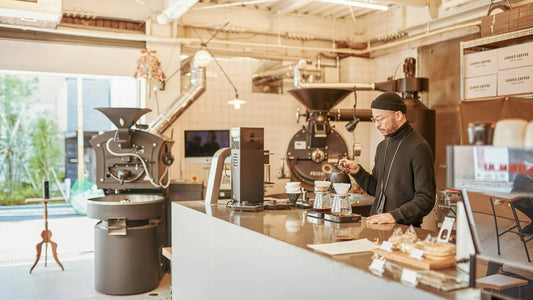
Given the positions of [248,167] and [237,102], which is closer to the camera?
[248,167]

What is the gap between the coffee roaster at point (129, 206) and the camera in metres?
5.04

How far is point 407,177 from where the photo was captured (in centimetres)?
330

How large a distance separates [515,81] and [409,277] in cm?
374

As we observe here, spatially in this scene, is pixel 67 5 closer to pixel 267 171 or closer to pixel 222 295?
pixel 267 171

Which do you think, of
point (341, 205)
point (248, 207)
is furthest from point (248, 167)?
point (341, 205)

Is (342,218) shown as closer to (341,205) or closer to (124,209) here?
(341,205)

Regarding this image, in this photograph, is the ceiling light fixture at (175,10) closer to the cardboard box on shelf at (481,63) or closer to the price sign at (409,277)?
the cardboard box on shelf at (481,63)

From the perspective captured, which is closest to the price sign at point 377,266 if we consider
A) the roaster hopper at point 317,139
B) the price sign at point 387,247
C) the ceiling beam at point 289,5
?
the price sign at point 387,247

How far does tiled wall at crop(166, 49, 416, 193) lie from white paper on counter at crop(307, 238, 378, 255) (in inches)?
181

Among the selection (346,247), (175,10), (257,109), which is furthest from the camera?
(257,109)

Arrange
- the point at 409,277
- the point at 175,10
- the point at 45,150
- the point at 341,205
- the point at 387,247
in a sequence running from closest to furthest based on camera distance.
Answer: the point at 409,277, the point at 387,247, the point at 341,205, the point at 175,10, the point at 45,150

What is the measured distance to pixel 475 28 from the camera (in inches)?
249

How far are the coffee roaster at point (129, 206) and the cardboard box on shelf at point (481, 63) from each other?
11.0 ft

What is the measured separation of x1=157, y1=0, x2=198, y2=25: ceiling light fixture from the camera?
19.2 ft
